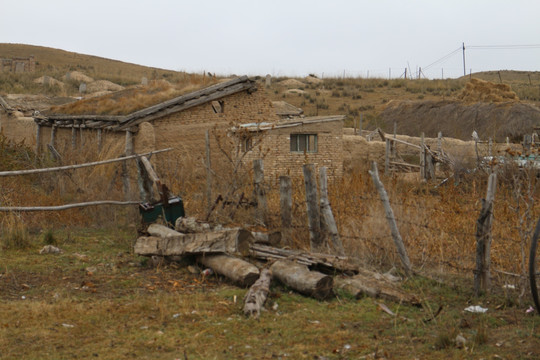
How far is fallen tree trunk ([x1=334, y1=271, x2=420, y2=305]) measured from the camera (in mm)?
6414

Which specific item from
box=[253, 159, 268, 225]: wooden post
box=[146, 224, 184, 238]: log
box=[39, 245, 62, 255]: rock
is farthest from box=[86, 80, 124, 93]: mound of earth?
box=[253, 159, 268, 225]: wooden post

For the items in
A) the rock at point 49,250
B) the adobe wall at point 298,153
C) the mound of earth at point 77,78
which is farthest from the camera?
the mound of earth at point 77,78

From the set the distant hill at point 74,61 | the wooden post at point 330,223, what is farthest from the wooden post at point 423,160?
the distant hill at point 74,61

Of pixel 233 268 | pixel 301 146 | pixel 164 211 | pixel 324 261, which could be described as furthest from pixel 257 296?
pixel 301 146

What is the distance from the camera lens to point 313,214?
26.9 ft

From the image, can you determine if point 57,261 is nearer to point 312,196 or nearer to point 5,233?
point 5,233

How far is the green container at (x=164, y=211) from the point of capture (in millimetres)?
9695

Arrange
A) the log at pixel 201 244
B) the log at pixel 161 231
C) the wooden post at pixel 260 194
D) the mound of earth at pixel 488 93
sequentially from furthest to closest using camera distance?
the mound of earth at pixel 488 93
the wooden post at pixel 260 194
the log at pixel 161 231
the log at pixel 201 244

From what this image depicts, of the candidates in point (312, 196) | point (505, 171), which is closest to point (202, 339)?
point (312, 196)

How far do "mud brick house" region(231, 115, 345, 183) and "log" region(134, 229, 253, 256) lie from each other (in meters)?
9.13

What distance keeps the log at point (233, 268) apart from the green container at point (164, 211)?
1932mm

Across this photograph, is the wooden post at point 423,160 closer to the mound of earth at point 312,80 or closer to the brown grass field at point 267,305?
the brown grass field at point 267,305

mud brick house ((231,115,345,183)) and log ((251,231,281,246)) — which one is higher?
mud brick house ((231,115,345,183))

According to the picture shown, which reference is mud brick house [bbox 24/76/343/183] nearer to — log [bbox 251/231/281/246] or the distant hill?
log [bbox 251/231/281/246]
